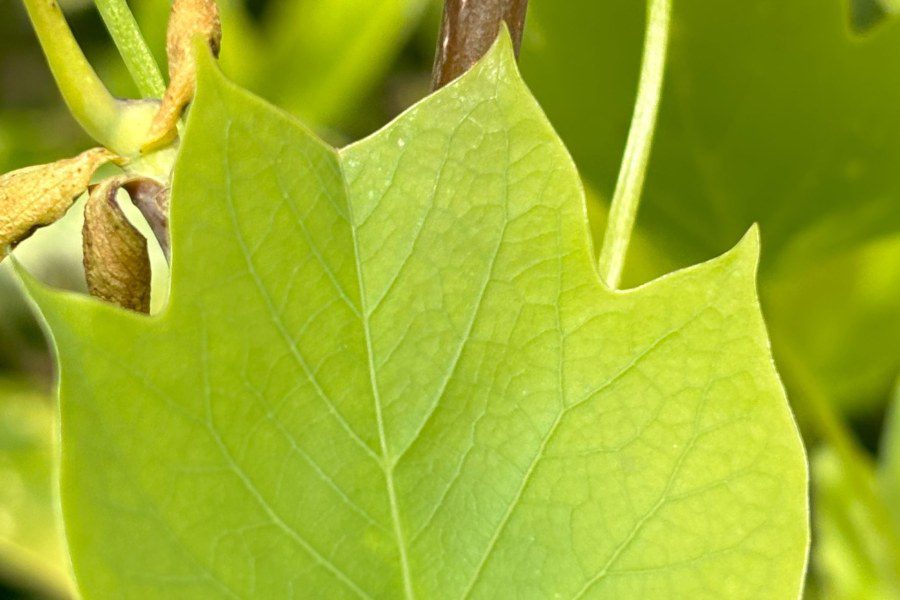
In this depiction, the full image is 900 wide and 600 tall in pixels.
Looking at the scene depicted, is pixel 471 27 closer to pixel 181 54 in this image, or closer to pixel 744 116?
pixel 181 54

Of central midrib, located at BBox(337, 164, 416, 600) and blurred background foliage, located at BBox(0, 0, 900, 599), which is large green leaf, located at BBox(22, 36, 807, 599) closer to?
central midrib, located at BBox(337, 164, 416, 600)

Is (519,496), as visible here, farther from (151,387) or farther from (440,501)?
(151,387)

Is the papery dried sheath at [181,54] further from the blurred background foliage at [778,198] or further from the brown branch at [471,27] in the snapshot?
the blurred background foliage at [778,198]

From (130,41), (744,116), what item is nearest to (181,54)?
(130,41)

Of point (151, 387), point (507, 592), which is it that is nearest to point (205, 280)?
point (151, 387)

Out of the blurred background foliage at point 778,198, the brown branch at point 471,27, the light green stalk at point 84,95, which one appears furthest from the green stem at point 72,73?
the blurred background foliage at point 778,198

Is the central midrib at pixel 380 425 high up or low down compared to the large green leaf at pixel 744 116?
down
